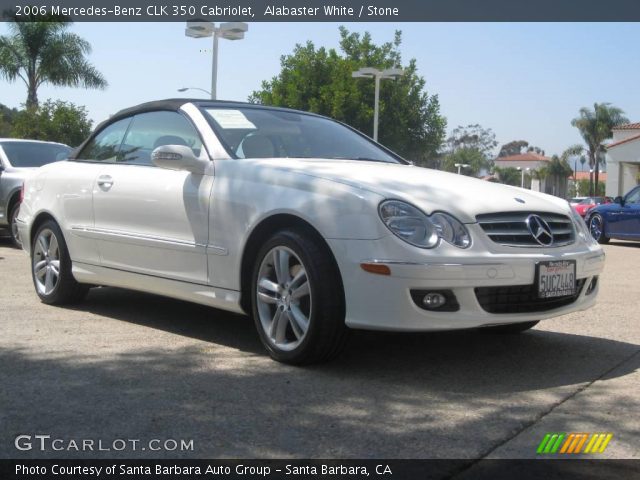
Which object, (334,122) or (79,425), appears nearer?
(79,425)

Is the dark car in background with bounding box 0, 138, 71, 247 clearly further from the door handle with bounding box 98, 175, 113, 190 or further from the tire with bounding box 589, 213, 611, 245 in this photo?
the tire with bounding box 589, 213, 611, 245

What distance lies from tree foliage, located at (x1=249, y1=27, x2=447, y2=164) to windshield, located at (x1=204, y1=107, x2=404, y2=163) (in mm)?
40410

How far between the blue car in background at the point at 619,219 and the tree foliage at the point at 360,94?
29293mm

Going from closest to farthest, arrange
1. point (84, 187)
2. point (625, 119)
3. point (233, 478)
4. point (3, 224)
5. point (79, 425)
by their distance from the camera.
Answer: point (233, 478), point (79, 425), point (84, 187), point (3, 224), point (625, 119)

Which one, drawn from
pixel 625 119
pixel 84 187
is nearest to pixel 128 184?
pixel 84 187

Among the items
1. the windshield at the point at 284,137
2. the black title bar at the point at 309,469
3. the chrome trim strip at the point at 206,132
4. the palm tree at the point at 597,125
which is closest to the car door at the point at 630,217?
the windshield at the point at 284,137

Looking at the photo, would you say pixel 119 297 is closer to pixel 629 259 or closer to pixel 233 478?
pixel 233 478

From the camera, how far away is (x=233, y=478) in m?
2.94

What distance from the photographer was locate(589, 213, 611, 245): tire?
1758 cm

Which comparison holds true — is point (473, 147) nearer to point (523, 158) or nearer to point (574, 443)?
point (523, 158)

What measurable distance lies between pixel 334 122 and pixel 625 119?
78.4 m

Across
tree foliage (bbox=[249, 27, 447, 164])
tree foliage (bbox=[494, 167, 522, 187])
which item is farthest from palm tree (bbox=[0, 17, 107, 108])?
tree foliage (bbox=[494, 167, 522, 187])

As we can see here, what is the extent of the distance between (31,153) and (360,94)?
3586 centimetres

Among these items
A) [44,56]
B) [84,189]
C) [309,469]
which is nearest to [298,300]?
[309,469]
